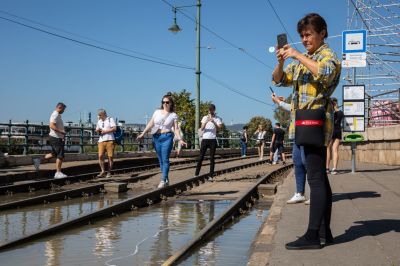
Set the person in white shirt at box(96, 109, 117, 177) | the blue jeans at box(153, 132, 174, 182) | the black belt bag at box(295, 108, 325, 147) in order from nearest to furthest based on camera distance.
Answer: the black belt bag at box(295, 108, 325, 147), the blue jeans at box(153, 132, 174, 182), the person in white shirt at box(96, 109, 117, 177)

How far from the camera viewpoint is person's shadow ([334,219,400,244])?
492 centimetres

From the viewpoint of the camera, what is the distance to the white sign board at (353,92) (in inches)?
495

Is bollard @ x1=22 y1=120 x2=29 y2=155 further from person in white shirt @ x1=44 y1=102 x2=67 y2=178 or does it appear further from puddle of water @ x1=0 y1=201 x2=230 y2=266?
puddle of water @ x1=0 y1=201 x2=230 y2=266

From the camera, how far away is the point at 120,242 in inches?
219

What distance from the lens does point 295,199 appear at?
7461mm

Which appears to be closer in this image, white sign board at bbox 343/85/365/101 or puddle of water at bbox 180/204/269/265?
puddle of water at bbox 180/204/269/265

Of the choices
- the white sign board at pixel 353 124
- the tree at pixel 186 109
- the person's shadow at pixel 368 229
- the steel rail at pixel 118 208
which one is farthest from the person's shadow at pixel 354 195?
the tree at pixel 186 109

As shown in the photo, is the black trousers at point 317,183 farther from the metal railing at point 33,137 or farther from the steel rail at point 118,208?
the metal railing at point 33,137

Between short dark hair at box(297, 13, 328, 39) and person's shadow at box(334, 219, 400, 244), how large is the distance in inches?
74.1

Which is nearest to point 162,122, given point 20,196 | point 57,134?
point 20,196

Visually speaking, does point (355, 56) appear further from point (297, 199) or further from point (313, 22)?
point (313, 22)

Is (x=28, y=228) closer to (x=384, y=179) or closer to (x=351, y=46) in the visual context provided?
(x=384, y=179)

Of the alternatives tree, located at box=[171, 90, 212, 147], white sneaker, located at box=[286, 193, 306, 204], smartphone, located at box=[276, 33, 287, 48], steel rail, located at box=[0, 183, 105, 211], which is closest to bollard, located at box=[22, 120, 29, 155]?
steel rail, located at box=[0, 183, 105, 211]

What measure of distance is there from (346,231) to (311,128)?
4.68ft
